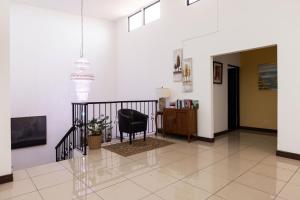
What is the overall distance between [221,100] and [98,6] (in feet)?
16.6

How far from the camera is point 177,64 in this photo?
226 inches

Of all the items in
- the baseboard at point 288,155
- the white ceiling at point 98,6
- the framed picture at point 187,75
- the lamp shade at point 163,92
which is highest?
the white ceiling at point 98,6

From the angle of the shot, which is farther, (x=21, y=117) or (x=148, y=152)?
(x=21, y=117)

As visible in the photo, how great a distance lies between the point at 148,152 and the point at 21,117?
183 inches

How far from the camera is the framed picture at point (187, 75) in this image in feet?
17.7

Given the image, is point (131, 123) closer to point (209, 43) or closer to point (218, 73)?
point (209, 43)

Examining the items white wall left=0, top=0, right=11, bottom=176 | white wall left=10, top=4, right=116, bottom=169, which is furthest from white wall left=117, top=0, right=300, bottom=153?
white wall left=0, top=0, right=11, bottom=176

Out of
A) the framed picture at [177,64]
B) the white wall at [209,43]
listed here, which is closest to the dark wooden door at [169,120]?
the white wall at [209,43]

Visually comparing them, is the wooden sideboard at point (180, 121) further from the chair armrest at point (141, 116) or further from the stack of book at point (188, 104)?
the chair armrest at point (141, 116)

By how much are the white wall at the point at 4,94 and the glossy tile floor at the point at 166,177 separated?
34cm

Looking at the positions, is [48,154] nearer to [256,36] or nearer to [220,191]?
[220,191]

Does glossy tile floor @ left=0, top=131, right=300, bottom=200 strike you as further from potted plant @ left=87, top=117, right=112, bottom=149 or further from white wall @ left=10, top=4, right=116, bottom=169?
white wall @ left=10, top=4, right=116, bottom=169

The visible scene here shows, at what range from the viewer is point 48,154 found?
22.6 feet

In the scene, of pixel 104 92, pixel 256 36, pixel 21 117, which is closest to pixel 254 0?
pixel 256 36
